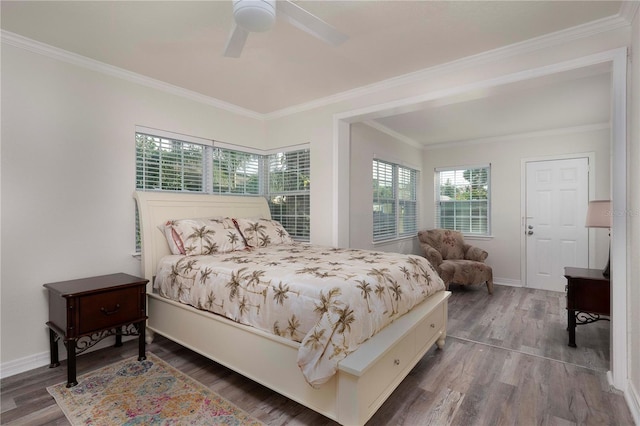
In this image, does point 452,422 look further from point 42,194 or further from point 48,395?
point 42,194

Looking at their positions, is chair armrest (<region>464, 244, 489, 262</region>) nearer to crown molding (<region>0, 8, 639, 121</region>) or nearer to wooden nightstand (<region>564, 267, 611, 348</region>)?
wooden nightstand (<region>564, 267, 611, 348</region>)

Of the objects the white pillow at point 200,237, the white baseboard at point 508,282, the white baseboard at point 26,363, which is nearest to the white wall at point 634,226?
the white pillow at point 200,237

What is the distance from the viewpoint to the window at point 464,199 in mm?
5430

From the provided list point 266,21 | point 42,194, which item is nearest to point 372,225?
point 266,21

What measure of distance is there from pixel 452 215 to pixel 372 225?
6.84ft

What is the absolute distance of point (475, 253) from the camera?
16.3ft

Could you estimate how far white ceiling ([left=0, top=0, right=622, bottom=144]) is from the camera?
2074mm

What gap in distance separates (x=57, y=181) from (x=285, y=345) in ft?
7.57

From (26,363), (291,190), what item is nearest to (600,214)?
(291,190)

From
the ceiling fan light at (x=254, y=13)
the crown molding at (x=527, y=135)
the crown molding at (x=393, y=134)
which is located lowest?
the ceiling fan light at (x=254, y=13)

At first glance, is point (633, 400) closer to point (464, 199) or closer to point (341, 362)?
point (341, 362)

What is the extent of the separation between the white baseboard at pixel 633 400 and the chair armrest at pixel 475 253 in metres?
2.91

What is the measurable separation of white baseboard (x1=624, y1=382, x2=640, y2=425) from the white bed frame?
3.79 feet

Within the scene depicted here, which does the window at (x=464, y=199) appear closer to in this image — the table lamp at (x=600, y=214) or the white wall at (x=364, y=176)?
the white wall at (x=364, y=176)
